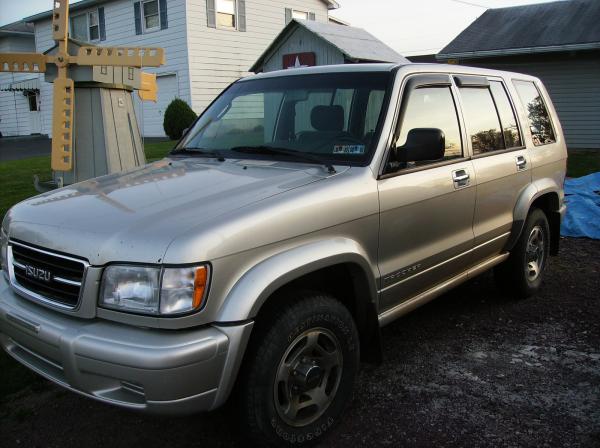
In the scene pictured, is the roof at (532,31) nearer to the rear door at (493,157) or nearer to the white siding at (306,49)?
the white siding at (306,49)

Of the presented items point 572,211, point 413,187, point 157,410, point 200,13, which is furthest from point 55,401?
point 200,13

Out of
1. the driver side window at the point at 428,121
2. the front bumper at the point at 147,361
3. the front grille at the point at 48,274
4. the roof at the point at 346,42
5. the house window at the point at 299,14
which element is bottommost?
the front bumper at the point at 147,361

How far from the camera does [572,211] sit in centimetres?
801

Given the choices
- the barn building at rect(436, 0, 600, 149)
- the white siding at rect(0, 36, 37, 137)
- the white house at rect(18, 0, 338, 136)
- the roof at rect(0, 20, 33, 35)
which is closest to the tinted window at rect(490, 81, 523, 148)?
the barn building at rect(436, 0, 600, 149)

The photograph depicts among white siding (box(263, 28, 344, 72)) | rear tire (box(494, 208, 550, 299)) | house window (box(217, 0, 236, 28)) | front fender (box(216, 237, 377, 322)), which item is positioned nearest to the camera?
front fender (box(216, 237, 377, 322))

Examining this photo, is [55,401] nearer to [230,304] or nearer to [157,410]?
[157,410]

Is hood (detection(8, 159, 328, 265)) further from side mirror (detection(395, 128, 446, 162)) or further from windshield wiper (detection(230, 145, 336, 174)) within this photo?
side mirror (detection(395, 128, 446, 162))

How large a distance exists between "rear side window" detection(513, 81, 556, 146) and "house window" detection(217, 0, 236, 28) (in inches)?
694

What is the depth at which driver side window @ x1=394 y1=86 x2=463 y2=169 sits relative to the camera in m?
3.37

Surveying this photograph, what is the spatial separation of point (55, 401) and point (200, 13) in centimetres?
1874

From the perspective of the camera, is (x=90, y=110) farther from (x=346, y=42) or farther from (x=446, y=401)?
(x=446, y=401)

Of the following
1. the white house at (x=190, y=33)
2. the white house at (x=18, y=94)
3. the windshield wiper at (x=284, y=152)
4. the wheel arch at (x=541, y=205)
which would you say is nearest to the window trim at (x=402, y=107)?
the windshield wiper at (x=284, y=152)

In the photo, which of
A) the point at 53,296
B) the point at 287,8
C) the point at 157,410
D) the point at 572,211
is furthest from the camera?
the point at 287,8

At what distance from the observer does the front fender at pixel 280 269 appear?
245 cm
